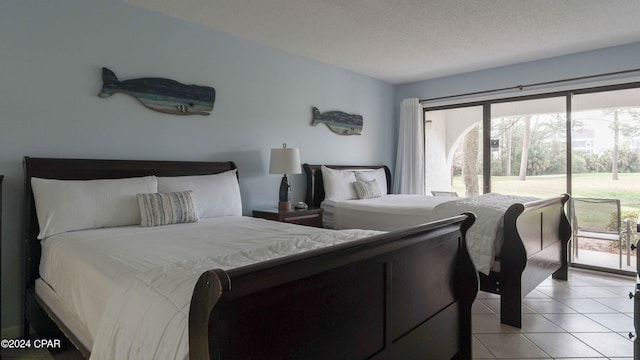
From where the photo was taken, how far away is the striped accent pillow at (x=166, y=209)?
2.44m

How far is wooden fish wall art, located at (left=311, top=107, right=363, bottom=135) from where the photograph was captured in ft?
14.3

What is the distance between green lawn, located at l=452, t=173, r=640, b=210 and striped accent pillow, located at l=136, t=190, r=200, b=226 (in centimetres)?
395

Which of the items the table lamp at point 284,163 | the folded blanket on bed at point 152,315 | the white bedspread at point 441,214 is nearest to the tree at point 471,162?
the white bedspread at point 441,214

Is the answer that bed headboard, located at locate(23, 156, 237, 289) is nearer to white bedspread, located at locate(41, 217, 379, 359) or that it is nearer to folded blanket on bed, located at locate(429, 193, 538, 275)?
white bedspread, located at locate(41, 217, 379, 359)

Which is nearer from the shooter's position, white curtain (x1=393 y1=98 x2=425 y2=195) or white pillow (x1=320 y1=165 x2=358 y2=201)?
white pillow (x1=320 y1=165 x2=358 y2=201)

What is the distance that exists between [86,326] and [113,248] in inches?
15.2

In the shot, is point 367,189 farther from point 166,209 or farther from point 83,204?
point 83,204

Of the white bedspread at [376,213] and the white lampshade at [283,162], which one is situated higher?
the white lampshade at [283,162]

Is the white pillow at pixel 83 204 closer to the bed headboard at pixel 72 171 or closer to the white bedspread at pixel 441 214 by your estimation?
the bed headboard at pixel 72 171

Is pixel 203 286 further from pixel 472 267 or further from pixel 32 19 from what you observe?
pixel 32 19

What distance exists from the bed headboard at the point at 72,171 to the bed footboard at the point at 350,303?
6.61 ft

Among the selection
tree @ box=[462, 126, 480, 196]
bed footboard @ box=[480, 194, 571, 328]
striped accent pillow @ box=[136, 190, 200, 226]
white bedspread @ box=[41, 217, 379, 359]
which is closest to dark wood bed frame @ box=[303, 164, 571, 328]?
bed footboard @ box=[480, 194, 571, 328]

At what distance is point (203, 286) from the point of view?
866mm

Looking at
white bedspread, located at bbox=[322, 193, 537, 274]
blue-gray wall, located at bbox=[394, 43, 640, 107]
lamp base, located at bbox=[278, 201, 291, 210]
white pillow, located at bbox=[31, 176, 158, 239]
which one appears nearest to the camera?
white pillow, located at bbox=[31, 176, 158, 239]
